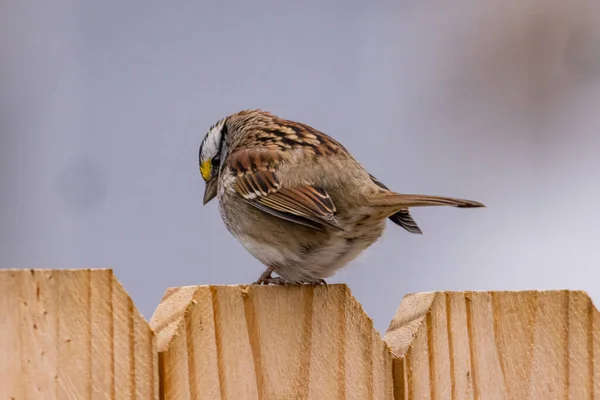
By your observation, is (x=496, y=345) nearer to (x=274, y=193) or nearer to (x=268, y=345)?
(x=268, y=345)

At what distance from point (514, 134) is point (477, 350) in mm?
1642

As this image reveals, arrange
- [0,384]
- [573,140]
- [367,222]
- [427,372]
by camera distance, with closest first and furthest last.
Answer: [0,384]
[427,372]
[367,222]
[573,140]

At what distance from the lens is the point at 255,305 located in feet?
6.30

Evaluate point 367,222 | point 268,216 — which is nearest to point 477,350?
point 367,222

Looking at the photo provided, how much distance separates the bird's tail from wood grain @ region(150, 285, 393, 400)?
1.83 ft

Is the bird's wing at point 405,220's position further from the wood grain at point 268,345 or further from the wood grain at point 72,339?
the wood grain at point 72,339

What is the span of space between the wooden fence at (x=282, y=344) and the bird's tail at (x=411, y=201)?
40 cm

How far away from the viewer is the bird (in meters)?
2.78

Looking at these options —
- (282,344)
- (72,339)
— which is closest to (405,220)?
(282,344)

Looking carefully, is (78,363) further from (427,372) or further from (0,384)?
(427,372)

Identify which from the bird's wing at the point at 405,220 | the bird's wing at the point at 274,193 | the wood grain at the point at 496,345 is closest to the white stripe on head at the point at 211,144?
the bird's wing at the point at 274,193

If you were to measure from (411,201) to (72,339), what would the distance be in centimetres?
131

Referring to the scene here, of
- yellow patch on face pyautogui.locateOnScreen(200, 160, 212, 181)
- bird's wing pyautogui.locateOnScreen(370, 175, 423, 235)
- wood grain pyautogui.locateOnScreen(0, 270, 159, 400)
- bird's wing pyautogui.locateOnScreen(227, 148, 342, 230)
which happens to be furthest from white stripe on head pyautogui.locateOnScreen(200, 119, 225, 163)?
wood grain pyautogui.locateOnScreen(0, 270, 159, 400)

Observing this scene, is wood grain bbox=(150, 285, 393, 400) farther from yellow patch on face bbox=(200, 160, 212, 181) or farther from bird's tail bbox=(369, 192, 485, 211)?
yellow patch on face bbox=(200, 160, 212, 181)
